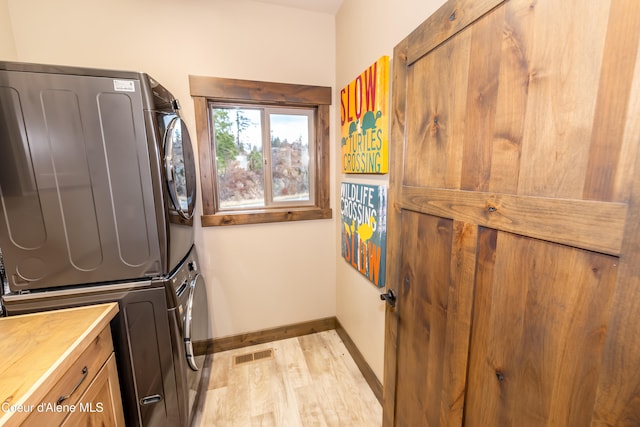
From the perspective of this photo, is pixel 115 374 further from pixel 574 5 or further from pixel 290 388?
pixel 574 5

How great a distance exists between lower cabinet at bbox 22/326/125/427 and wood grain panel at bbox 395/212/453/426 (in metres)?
1.28

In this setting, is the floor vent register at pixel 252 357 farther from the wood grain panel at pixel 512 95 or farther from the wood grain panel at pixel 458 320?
the wood grain panel at pixel 512 95

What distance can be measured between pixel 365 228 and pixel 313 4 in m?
1.74

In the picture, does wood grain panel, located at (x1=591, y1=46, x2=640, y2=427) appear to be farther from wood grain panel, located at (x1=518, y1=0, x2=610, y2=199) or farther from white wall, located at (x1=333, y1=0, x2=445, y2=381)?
white wall, located at (x1=333, y1=0, x2=445, y2=381)

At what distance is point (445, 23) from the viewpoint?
818 mm

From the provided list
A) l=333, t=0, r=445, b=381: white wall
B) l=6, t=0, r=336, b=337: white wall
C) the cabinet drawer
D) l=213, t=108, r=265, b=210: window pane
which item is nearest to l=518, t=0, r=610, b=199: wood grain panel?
l=333, t=0, r=445, b=381: white wall

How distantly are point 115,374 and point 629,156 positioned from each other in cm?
186

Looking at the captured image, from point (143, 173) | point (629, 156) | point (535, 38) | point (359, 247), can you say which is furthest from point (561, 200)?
point (143, 173)

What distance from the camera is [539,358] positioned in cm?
61

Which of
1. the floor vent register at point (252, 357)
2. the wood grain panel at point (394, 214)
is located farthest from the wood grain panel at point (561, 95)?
the floor vent register at point (252, 357)

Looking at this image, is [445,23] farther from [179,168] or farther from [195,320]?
[195,320]

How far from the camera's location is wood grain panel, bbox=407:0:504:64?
705 mm

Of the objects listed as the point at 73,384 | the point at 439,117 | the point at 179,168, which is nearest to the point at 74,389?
the point at 73,384

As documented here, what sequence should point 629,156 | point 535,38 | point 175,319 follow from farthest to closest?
point 175,319, point 535,38, point 629,156
